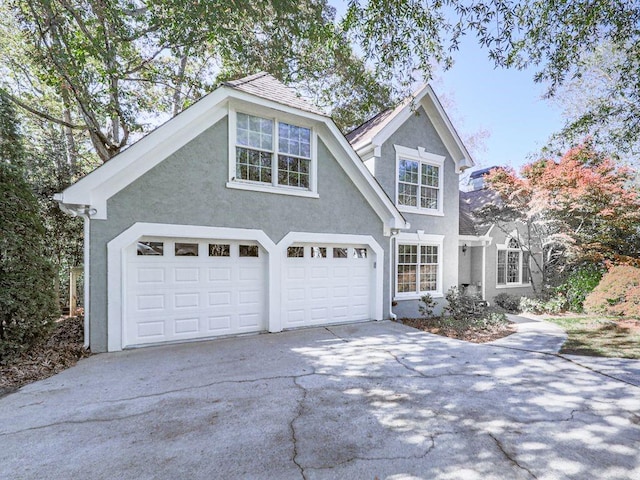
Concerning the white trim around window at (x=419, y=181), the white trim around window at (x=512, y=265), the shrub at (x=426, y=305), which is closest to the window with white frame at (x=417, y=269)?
the shrub at (x=426, y=305)

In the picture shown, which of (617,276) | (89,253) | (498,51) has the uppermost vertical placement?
(498,51)

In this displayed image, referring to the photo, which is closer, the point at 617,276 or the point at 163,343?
the point at 163,343

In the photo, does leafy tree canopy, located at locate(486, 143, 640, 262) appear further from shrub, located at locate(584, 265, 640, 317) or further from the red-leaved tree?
shrub, located at locate(584, 265, 640, 317)

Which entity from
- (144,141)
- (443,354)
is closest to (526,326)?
(443,354)

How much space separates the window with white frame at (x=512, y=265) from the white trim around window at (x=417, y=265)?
4.56 metres

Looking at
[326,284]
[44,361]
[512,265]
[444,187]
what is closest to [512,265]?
[512,265]

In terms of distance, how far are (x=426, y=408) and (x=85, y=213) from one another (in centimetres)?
681

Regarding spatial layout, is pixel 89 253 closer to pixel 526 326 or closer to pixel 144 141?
pixel 144 141

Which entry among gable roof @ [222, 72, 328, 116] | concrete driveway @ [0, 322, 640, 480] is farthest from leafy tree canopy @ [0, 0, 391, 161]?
concrete driveway @ [0, 322, 640, 480]

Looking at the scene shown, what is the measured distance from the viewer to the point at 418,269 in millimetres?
11625

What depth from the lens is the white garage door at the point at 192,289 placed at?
22.2ft

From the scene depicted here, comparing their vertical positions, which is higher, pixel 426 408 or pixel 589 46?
pixel 589 46

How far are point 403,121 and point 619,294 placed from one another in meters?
8.59

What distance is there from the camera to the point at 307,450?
322 centimetres
